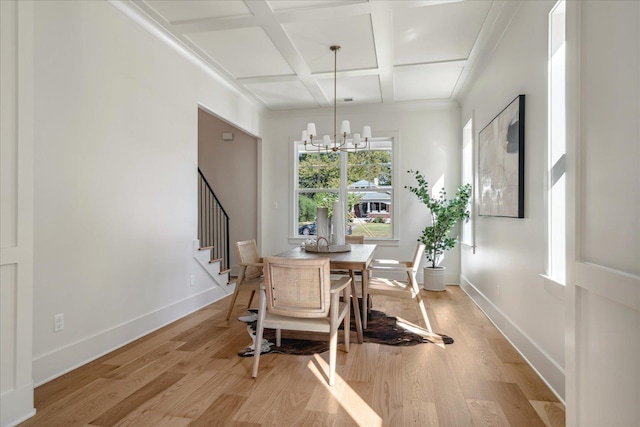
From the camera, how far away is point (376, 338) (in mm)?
3037

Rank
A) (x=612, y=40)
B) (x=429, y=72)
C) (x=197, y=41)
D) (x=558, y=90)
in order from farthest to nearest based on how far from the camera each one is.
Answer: (x=429, y=72) → (x=197, y=41) → (x=558, y=90) → (x=612, y=40)

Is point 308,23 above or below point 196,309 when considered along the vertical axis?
above

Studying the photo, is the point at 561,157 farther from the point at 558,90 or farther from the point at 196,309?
the point at 196,309

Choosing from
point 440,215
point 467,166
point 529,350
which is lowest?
point 529,350

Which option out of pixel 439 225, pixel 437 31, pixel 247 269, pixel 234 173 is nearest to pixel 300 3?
pixel 437 31

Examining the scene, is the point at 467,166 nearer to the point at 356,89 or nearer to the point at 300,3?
the point at 356,89

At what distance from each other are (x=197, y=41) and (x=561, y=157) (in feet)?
10.9

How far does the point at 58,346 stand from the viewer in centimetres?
232

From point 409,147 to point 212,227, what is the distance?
3.42 meters

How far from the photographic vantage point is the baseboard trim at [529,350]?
2055 millimetres

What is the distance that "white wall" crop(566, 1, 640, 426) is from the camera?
941 mm

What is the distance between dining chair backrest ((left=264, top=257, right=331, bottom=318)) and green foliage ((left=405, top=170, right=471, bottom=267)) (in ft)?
10.3

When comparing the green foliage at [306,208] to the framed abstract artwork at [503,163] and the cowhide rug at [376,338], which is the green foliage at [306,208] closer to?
the cowhide rug at [376,338]

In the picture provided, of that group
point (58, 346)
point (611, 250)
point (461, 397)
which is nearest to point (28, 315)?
point (58, 346)
